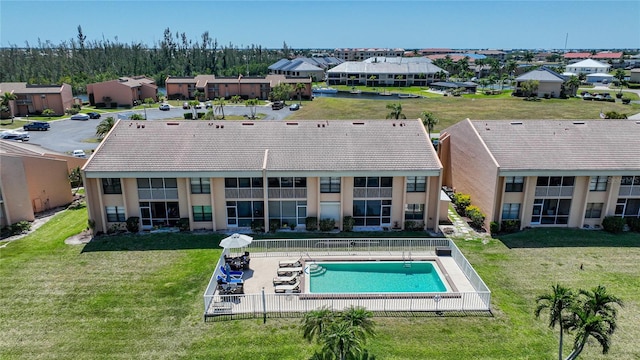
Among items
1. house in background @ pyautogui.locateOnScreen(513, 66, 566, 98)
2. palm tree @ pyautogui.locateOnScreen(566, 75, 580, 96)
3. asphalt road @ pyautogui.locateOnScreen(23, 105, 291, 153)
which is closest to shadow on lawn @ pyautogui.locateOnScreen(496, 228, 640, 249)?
asphalt road @ pyautogui.locateOnScreen(23, 105, 291, 153)

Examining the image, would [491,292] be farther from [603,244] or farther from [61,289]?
[61,289]

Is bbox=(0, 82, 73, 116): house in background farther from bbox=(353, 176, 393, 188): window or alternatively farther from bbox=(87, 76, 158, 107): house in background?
bbox=(353, 176, 393, 188): window

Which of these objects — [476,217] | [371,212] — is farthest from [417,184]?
[476,217]

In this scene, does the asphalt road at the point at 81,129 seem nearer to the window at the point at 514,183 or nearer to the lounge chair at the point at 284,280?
the lounge chair at the point at 284,280

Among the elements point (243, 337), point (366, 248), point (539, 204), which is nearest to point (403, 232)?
point (366, 248)

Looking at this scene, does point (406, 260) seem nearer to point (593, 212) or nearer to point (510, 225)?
point (510, 225)

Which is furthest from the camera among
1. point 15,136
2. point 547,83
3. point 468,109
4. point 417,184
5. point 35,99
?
point 547,83

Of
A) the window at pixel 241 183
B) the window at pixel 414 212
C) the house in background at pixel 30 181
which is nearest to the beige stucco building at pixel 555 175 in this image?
the window at pixel 414 212
